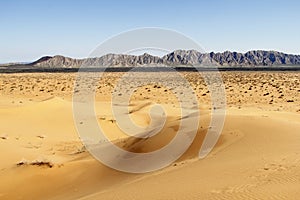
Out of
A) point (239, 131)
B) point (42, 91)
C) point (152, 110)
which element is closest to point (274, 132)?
point (239, 131)

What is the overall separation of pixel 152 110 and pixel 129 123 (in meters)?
3.27

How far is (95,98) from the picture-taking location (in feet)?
100

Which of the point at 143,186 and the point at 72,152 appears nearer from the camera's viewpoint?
the point at 143,186

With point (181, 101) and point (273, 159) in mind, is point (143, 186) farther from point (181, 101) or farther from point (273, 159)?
point (181, 101)

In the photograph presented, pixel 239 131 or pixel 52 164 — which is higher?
pixel 239 131

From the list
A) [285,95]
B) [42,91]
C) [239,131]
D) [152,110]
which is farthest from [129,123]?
[42,91]

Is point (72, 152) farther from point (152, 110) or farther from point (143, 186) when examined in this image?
point (152, 110)

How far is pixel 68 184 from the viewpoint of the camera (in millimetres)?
9266

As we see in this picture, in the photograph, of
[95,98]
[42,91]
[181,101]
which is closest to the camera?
[181,101]

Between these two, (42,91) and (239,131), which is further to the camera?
(42,91)

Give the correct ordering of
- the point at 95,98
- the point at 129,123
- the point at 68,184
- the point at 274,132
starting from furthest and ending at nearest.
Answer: the point at 95,98
the point at 129,123
the point at 274,132
the point at 68,184

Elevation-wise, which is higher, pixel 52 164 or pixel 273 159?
pixel 273 159

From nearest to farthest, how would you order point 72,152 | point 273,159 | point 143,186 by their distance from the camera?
point 143,186
point 273,159
point 72,152

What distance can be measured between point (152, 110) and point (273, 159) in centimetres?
1385
